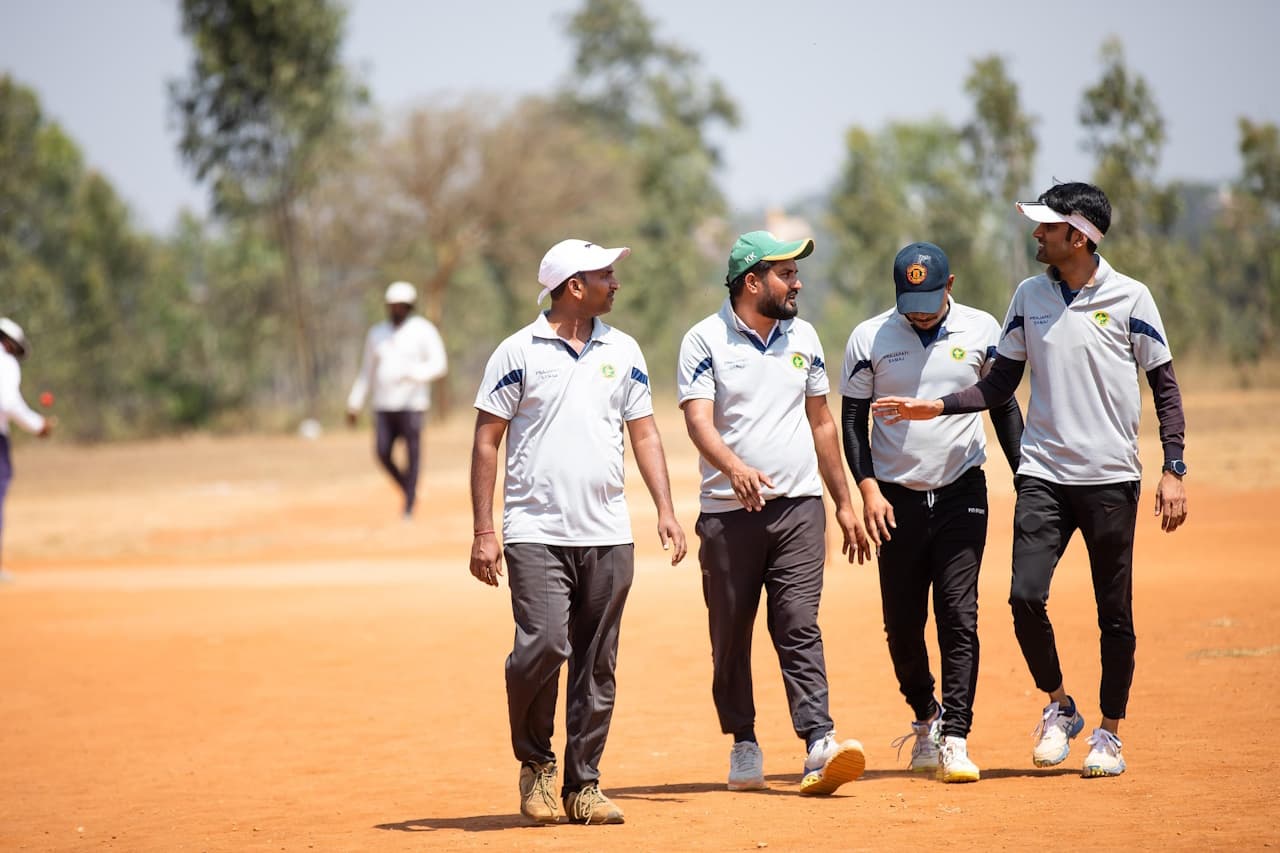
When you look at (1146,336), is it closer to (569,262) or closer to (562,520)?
(569,262)

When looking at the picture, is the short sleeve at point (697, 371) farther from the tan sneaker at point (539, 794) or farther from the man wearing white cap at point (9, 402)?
the man wearing white cap at point (9, 402)

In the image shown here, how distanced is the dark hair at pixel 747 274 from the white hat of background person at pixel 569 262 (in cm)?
61

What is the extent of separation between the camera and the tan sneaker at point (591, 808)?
654cm

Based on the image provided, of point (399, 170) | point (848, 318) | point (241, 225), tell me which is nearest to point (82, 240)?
point (241, 225)

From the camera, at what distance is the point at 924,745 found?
738 centimetres

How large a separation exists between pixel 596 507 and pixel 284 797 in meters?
2.19

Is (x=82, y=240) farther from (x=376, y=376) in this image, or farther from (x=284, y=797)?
(x=284, y=797)

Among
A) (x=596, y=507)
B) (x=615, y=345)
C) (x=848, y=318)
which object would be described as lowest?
(x=596, y=507)

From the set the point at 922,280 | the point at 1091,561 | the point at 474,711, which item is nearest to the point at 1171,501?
the point at 1091,561

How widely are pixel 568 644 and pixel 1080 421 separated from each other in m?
2.34

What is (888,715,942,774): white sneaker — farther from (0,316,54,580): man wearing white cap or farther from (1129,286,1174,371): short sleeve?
(0,316,54,580): man wearing white cap

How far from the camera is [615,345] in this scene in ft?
22.6

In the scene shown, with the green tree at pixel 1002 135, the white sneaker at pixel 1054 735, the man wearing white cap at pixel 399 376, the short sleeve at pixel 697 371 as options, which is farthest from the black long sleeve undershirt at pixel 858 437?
the green tree at pixel 1002 135

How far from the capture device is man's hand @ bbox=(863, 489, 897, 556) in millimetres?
7074
